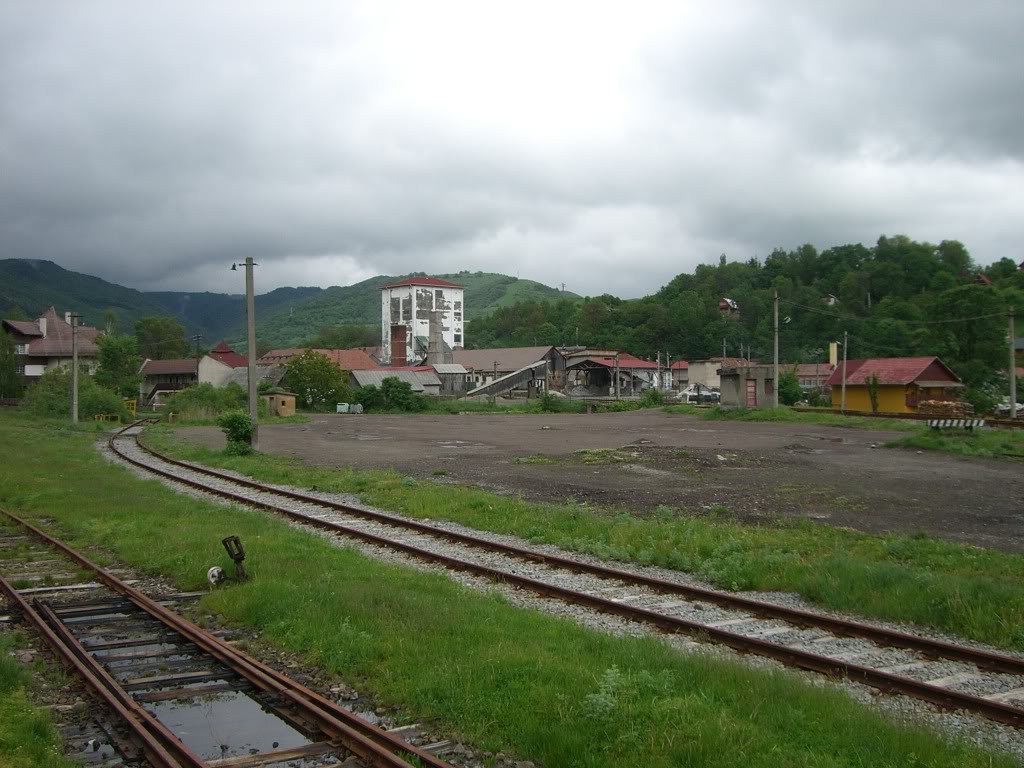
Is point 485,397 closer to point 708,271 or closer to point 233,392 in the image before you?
point 233,392

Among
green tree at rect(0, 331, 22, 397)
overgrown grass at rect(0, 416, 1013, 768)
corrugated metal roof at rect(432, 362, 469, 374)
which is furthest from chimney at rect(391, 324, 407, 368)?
overgrown grass at rect(0, 416, 1013, 768)

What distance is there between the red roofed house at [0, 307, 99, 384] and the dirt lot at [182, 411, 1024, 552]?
50.6 m

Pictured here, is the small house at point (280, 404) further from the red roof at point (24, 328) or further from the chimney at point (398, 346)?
the chimney at point (398, 346)

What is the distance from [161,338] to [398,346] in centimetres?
5106

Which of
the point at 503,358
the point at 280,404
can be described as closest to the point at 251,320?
the point at 280,404

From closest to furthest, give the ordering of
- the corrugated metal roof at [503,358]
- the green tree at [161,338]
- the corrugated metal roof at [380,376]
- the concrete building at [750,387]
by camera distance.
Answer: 1. the concrete building at [750,387]
2. the corrugated metal roof at [380,376]
3. the corrugated metal roof at [503,358]
4. the green tree at [161,338]

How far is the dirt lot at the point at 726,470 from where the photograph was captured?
17391 mm

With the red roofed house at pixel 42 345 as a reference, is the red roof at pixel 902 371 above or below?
below

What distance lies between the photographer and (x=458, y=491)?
20312 mm

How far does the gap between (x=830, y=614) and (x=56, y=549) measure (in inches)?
467

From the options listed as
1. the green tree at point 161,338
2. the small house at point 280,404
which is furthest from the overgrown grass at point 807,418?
the green tree at point 161,338

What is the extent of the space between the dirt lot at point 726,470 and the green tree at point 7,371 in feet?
136

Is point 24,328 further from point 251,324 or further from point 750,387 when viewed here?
point 750,387

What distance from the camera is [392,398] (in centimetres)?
7844
